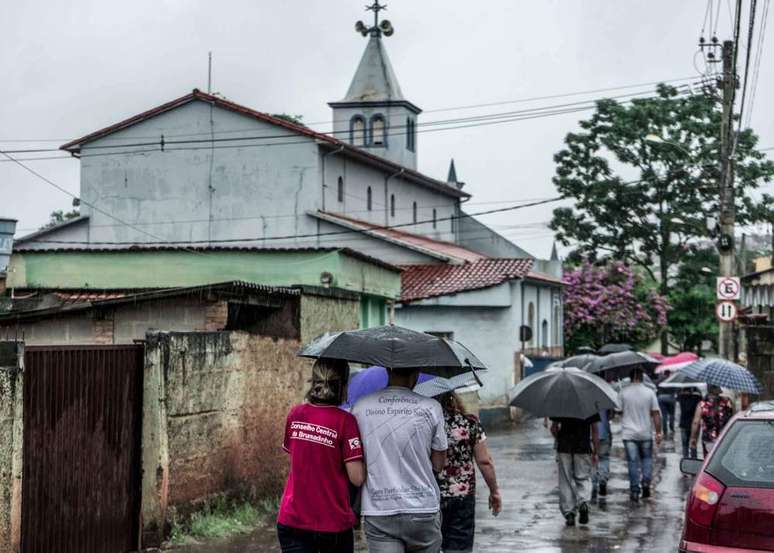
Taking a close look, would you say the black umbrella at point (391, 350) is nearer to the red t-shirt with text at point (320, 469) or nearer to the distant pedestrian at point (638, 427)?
the red t-shirt with text at point (320, 469)

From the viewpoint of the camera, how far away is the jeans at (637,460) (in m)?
17.7

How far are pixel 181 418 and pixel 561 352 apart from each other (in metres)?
41.4

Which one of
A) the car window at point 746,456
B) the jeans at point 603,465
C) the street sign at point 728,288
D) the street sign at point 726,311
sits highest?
the street sign at point 728,288

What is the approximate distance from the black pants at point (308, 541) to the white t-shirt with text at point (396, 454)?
25 cm

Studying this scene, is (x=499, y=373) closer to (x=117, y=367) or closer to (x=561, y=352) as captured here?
(x=561, y=352)

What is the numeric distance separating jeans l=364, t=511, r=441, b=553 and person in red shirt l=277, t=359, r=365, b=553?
156 mm

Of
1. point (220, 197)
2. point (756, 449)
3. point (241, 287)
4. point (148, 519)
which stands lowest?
point (148, 519)

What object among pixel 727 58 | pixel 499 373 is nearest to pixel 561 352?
pixel 499 373

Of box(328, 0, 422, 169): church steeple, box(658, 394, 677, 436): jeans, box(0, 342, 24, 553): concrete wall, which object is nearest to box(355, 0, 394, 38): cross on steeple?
box(328, 0, 422, 169): church steeple

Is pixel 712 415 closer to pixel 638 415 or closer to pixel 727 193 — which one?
pixel 638 415

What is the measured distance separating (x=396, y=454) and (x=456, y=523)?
7.13ft

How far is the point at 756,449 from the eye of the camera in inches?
359

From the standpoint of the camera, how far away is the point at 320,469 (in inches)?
297

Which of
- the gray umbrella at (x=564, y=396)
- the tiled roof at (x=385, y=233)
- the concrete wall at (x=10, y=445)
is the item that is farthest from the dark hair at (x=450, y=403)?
the tiled roof at (x=385, y=233)
